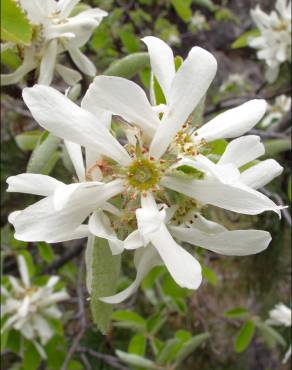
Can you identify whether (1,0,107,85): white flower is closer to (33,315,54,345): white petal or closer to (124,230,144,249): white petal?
(124,230,144,249): white petal

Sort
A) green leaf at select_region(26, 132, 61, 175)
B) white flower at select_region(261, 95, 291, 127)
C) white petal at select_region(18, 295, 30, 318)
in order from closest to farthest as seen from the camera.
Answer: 1. green leaf at select_region(26, 132, 61, 175)
2. white petal at select_region(18, 295, 30, 318)
3. white flower at select_region(261, 95, 291, 127)

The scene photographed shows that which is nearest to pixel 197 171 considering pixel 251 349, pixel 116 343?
pixel 116 343

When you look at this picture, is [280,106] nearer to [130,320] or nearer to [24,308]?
[130,320]

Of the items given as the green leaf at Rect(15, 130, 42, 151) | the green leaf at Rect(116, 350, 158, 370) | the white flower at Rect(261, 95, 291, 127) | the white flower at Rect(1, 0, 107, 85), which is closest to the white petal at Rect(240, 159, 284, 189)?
the white flower at Rect(1, 0, 107, 85)

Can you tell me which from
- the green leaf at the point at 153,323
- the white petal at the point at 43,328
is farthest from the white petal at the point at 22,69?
the green leaf at the point at 153,323

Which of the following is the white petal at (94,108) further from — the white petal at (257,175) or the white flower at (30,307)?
the white flower at (30,307)

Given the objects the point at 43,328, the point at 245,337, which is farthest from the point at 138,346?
the point at 245,337

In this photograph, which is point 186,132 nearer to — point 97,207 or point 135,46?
point 97,207
